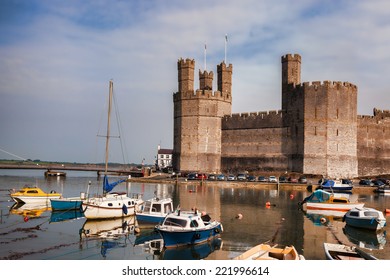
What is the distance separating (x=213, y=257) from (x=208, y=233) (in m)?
2.28

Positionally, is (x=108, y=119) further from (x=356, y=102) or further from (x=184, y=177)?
(x=356, y=102)

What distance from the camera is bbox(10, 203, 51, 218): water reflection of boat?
23953 millimetres

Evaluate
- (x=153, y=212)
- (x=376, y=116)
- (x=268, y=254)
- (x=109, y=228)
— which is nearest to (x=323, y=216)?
(x=153, y=212)

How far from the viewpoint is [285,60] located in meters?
48.9

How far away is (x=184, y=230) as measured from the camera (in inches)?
616

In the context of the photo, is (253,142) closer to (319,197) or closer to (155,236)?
(319,197)

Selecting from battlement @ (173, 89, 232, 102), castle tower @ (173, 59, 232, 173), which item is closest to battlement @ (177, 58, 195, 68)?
castle tower @ (173, 59, 232, 173)

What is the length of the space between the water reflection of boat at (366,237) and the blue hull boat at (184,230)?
5.80 metres

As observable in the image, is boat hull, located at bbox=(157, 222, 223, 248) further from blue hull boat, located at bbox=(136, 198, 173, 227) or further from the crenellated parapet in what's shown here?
the crenellated parapet

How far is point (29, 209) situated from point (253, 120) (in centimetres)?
3067

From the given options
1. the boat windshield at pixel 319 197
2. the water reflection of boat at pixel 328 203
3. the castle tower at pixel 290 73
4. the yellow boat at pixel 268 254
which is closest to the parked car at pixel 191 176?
the castle tower at pixel 290 73

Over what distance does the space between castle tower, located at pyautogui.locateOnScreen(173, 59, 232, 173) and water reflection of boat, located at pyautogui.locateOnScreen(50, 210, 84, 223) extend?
26.7 meters

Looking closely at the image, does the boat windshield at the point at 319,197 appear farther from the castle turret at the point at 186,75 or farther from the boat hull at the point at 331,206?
the castle turret at the point at 186,75

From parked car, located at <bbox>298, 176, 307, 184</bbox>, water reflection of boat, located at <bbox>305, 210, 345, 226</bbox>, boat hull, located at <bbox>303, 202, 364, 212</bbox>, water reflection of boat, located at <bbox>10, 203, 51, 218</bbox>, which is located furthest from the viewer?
parked car, located at <bbox>298, 176, 307, 184</bbox>
